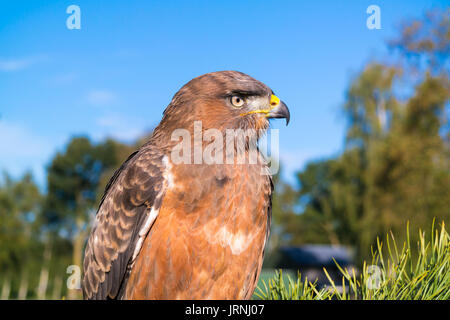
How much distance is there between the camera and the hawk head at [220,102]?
3453mm

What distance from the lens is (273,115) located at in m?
3.75

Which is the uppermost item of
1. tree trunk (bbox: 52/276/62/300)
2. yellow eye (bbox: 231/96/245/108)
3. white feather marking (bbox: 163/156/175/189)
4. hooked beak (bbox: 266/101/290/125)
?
yellow eye (bbox: 231/96/245/108)

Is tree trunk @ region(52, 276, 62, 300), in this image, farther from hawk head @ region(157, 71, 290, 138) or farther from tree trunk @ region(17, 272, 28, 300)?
hawk head @ region(157, 71, 290, 138)

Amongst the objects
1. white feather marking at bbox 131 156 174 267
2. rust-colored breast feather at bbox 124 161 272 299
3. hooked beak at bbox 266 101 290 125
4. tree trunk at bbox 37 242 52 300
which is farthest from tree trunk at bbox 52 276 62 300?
hooked beak at bbox 266 101 290 125

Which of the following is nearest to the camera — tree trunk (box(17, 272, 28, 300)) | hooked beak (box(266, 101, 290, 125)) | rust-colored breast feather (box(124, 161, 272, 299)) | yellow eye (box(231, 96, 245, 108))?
rust-colored breast feather (box(124, 161, 272, 299))

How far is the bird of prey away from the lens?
298 centimetres

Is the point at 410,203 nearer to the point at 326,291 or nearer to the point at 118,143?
the point at 326,291

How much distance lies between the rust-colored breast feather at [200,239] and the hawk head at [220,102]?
0.51 meters

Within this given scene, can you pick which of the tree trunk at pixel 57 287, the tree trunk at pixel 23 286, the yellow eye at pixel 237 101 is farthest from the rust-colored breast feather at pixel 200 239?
the tree trunk at pixel 57 287

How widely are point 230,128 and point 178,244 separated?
1.16 m

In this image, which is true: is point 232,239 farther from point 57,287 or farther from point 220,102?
point 57,287

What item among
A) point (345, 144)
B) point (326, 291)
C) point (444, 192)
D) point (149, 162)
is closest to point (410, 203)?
Answer: point (444, 192)

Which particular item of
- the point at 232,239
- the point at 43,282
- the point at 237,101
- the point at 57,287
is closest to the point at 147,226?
the point at 232,239

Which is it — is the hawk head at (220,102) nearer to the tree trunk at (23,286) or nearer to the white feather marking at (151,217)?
the white feather marking at (151,217)
